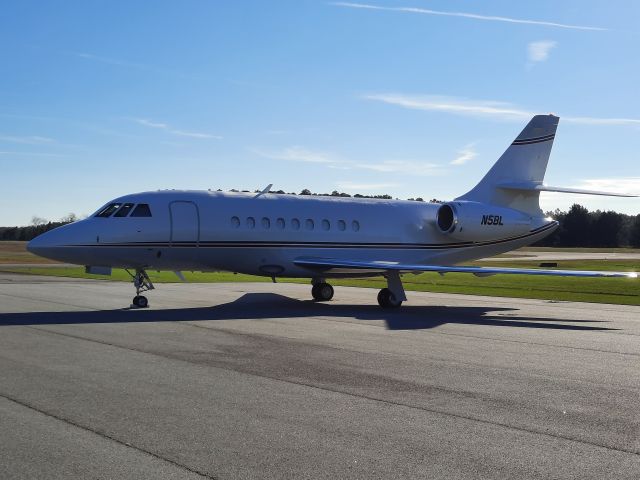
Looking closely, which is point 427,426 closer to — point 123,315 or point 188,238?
point 123,315

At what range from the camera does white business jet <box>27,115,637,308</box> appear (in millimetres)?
19906

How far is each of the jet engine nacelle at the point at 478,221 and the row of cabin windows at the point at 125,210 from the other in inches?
417

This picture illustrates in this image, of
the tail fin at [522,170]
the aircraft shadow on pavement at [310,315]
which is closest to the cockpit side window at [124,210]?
the aircraft shadow on pavement at [310,315]

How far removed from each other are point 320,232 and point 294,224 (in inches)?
39.2

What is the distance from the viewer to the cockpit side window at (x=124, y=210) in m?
20.1

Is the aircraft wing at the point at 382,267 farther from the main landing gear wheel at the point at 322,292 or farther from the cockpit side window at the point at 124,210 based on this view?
the cockpit side window at the point at 124,210

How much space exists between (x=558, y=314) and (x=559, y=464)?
14.8 metres

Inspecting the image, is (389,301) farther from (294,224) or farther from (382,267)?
(294,224)

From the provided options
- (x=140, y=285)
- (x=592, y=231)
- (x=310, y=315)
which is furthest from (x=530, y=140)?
(x=592, y=231)

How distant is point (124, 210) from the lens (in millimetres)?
20188

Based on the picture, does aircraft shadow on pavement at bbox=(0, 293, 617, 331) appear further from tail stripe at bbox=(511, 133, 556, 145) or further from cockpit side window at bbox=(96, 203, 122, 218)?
tail stripe at bbox=(511, 133, 556, 145)

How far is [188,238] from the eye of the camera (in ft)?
67.9

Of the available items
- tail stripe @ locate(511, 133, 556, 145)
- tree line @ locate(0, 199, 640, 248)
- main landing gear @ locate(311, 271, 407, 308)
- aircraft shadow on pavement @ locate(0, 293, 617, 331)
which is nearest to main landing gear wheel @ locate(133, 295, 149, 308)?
aircraft shadow on pavement @ locate(0, 293, 617, 331)

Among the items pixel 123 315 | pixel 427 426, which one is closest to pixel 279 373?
pixel 427 426
